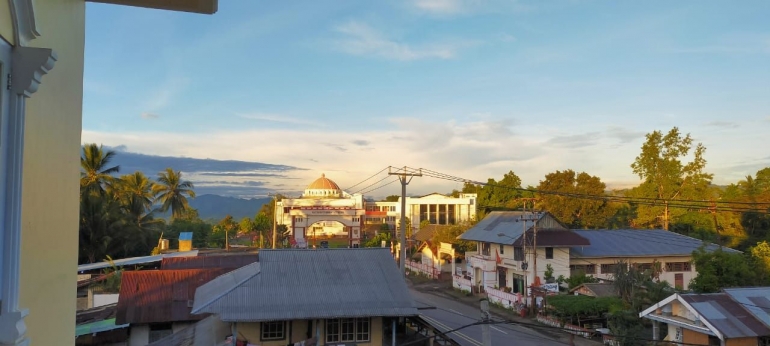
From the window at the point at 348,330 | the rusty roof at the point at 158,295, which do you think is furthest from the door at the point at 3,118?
the rusty roof at the point at 158,295

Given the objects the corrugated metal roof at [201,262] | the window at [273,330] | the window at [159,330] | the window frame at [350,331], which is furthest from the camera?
the corrugated metal roof at [201,262]

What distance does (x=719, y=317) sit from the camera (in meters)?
16.2

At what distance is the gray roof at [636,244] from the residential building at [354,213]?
2343 centimetres

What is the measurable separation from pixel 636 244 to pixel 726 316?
59.5 ft

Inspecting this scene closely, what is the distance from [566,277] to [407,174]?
39.7 feet

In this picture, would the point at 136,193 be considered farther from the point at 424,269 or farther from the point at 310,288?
the point at 310,288

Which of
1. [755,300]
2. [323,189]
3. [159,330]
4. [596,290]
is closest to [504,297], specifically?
[596,290]

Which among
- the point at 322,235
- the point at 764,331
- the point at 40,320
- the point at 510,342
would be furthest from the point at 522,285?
the point at 322,235

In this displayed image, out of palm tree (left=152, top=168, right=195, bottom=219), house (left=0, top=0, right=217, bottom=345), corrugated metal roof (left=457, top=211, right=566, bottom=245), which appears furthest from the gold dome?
house (left=0, top=0, right=217, bottom=345)

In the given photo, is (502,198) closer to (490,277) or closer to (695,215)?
(695,215)

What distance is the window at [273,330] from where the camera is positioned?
13.7 m

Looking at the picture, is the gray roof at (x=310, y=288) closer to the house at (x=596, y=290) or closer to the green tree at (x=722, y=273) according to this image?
the house at (x=596, y=290)

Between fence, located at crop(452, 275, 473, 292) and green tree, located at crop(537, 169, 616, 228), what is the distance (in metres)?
14.3

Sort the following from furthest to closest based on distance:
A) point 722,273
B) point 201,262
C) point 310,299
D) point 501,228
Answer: point 501,228
point 201,262
point 722,273
point 310,299
